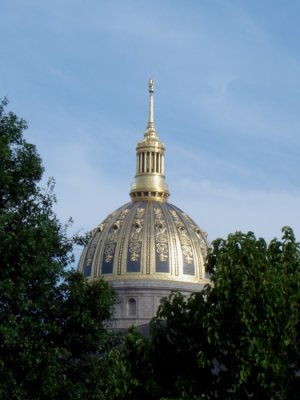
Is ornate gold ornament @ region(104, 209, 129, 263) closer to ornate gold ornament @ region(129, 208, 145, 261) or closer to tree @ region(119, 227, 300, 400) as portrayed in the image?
ornate gold ornament @ region(129, 208, 145, 261)

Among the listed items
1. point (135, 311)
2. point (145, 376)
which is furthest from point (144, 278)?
point (145, 376)

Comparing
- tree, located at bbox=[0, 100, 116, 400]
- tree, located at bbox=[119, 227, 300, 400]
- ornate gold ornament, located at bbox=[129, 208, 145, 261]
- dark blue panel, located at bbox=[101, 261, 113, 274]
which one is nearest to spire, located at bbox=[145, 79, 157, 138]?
Answer: ornate gold ornament, located at bbox=[129, 208, 145, 261]

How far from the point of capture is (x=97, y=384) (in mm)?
31766

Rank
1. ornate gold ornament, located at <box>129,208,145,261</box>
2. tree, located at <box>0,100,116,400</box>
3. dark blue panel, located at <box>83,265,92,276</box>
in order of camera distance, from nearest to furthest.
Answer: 1. tree, located at <box>0,100,116,400</box>
2. dark blue panel, located at <box>83,265,92,276</box>
3. ornate gold ornament, located at <box>129,208,145,261</box>

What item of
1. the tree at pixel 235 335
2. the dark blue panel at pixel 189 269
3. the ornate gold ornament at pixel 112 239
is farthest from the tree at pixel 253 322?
the ornate gold ornament at pixel 112 239

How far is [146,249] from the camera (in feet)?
463

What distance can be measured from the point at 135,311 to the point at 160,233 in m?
12.1

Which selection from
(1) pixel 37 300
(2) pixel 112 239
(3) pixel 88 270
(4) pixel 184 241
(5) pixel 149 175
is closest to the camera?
(1) pixel 37 300

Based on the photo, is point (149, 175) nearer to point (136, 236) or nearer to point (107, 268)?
point (136, 236)

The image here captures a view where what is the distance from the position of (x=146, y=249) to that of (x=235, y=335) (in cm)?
A: 9981

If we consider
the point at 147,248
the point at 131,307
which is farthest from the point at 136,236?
the point at 131,307

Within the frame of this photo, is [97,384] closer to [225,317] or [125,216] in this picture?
[225,317]

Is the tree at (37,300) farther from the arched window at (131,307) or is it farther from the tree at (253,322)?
the arched window at (131,307)

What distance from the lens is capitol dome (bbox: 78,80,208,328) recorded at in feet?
447
